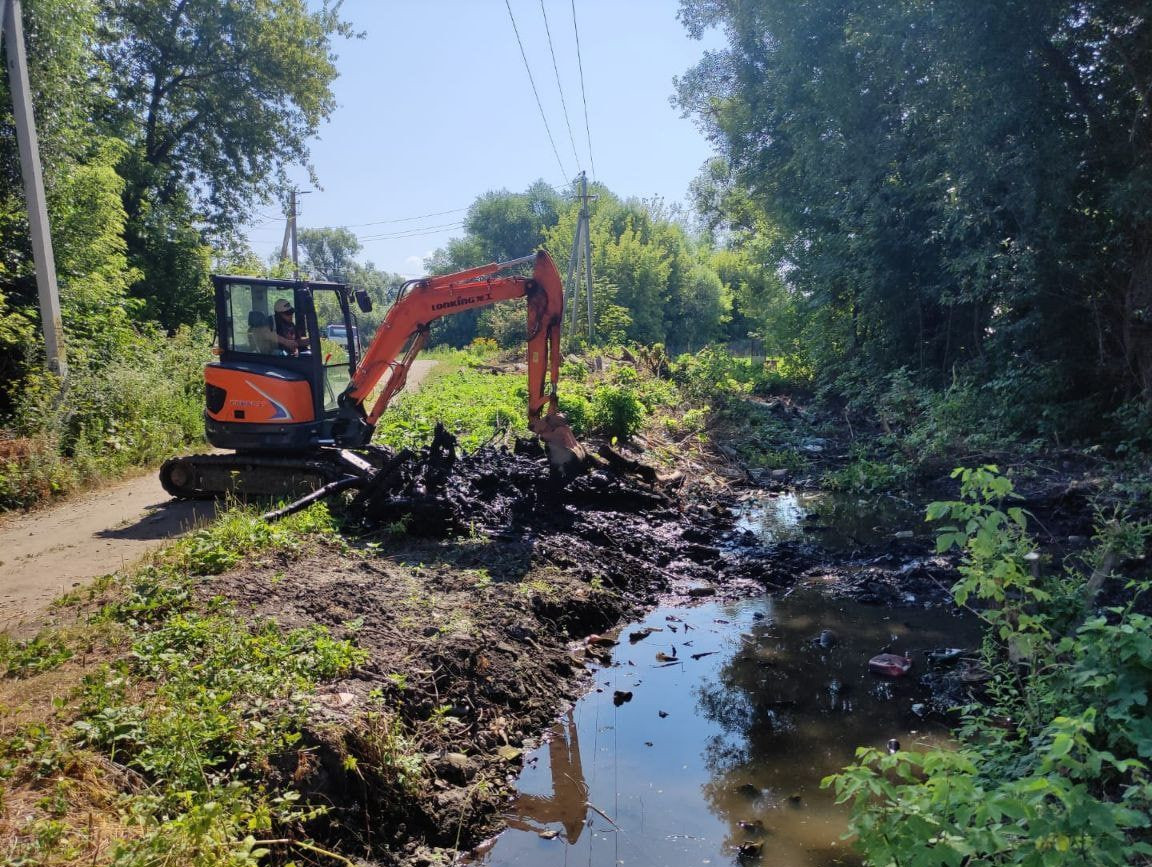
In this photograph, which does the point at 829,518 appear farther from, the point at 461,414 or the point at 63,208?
the point at 63,208

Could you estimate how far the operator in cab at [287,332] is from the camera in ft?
31.2

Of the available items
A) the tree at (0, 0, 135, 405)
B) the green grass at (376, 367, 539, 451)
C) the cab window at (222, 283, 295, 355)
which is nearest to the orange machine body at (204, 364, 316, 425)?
the cab window at (222, 283, 295, 355)

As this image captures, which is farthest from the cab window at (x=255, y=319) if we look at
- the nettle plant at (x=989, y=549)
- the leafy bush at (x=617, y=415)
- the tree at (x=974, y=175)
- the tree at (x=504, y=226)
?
the tree at (x=504, y=226)

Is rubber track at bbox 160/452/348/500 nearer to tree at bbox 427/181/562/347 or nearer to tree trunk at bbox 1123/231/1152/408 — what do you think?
tree trunk at bbox 1123/231/1152/408

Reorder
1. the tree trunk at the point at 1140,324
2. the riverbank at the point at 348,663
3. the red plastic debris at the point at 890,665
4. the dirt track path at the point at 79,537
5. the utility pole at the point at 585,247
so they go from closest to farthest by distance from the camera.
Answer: the riverbank at the point at 348,663 → the red plastic debris at the point at 890,665 → the dirt track path at the point at 79,537 → the tree trunk at the point at 1140,324 → the utility pole at the point at 585,247

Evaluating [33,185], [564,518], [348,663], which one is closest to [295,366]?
[564,518]

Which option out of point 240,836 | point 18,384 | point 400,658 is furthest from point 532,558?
point 18,384

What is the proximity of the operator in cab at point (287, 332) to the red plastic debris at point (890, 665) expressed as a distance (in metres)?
7.14

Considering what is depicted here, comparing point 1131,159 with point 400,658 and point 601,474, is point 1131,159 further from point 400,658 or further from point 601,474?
point 400,658

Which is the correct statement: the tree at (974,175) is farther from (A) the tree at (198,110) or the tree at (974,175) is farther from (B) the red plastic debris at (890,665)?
(A) the tree at (198,110)

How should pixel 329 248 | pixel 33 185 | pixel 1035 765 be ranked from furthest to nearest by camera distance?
1. pixel 329 248
2. pixel 33 185
3. pixel 1035 765

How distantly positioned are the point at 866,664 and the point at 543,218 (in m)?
58.9

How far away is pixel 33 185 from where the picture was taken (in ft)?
35.8

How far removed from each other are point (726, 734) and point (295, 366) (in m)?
6.65
